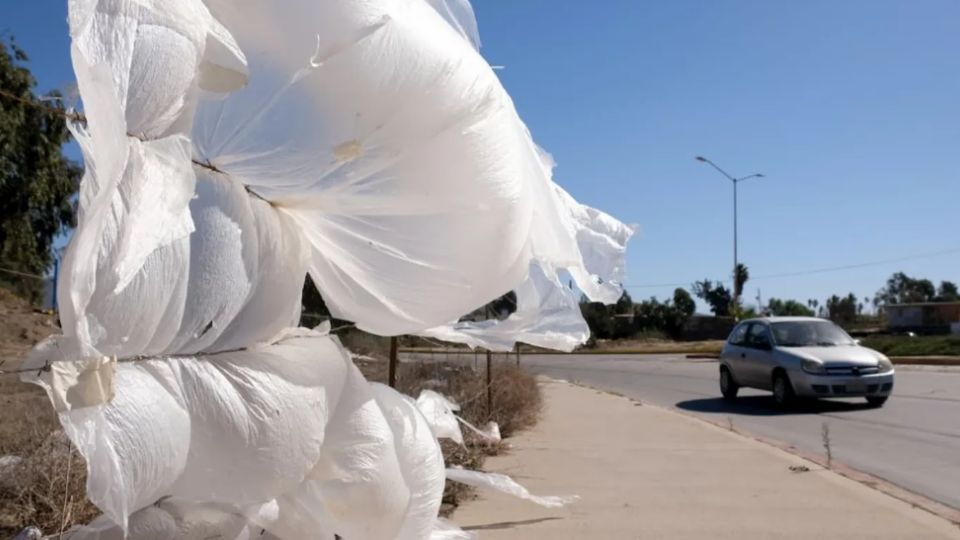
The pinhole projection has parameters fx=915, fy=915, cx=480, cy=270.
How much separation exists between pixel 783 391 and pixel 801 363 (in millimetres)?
721

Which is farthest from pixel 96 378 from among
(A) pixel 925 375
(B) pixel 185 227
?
(A) pixel 925 375

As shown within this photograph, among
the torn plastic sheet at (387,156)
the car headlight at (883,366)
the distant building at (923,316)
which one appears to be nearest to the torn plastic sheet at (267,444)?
the torn plastic sheet at (387,156)

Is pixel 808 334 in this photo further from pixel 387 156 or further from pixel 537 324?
pixel 387 156

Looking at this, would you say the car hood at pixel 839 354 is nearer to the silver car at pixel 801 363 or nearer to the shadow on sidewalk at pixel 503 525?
the silver car at pixel 801 363

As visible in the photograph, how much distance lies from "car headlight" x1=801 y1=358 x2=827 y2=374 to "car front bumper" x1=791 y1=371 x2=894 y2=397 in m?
0.06

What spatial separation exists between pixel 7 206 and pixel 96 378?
47.7 ft

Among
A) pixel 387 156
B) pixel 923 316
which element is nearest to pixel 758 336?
pixel 387 156

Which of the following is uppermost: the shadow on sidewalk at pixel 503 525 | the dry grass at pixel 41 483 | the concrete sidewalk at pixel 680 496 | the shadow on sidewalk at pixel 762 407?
the dry grass at pixel 41 483

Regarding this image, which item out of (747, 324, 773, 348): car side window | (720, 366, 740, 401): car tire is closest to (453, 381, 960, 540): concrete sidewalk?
(747, 324, 773, 348): car side window

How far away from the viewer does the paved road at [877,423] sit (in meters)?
8.19

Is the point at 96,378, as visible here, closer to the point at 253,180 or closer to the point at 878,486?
the point at 253,180

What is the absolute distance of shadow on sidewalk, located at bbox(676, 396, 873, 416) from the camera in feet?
43.2

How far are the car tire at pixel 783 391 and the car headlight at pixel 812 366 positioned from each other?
45 cm

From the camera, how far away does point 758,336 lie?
579 inches
